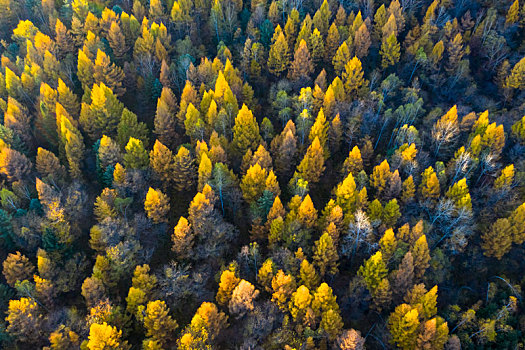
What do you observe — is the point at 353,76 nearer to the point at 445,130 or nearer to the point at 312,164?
the point at 445,130

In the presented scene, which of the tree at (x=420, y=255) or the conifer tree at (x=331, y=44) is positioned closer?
the tree at (x=420, y=255)

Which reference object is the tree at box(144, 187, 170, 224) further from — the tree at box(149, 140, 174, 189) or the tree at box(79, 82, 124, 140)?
the tree at box(79, 82, 124, 140)

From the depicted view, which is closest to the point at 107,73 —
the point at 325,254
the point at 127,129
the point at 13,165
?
the point at 127,129

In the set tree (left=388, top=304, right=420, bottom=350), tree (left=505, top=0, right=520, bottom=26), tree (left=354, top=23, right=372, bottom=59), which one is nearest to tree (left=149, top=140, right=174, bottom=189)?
tree (left=388, top=304, right=420, bottom=350)

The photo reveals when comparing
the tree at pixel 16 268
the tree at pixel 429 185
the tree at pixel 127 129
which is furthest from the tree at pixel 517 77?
the tree at pixel 16 268

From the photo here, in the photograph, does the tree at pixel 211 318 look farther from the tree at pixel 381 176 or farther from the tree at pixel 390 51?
the tree at pixel 390 51

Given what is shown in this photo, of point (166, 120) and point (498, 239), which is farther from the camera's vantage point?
point (166, 120)

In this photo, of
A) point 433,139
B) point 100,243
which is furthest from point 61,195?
point 433,139
